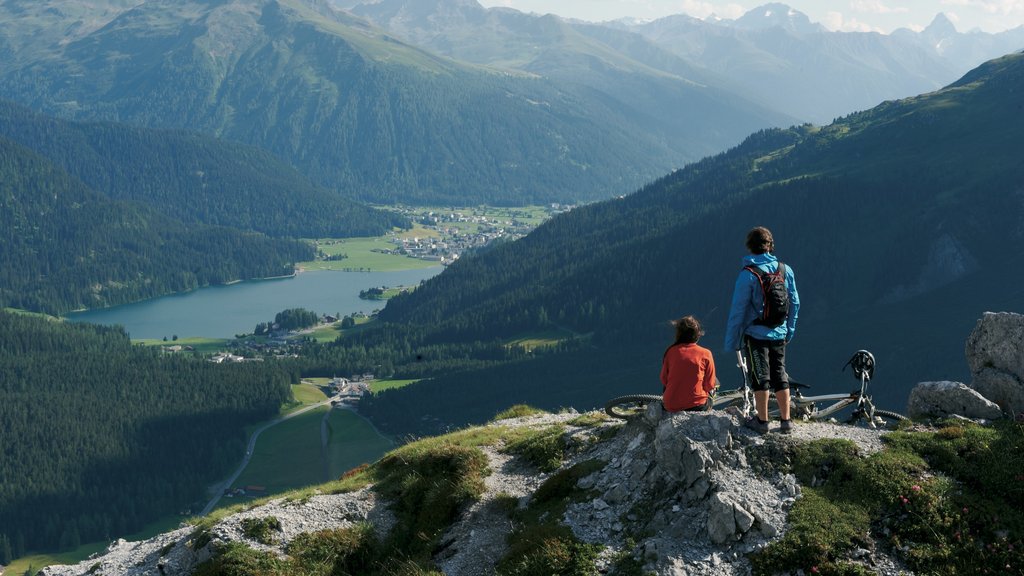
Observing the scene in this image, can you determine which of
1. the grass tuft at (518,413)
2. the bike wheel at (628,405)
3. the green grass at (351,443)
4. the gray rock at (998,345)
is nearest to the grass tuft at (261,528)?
the bike wheel at (628,405)

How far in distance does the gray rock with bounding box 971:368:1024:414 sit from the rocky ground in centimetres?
646

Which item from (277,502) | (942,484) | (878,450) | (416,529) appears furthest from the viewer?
(277,502)

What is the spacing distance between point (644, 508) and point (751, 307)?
20.7 ft

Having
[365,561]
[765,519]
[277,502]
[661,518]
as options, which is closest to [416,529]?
[365,561]

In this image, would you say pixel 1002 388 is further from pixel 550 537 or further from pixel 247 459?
pixel 247 459

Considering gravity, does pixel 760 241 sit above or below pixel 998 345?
above

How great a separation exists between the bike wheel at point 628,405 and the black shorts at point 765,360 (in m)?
3.42

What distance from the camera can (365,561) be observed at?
2595 centimetres

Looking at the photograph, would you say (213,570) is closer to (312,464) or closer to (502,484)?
(502,484)

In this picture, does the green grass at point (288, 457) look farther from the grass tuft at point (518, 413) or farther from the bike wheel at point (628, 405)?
the bike wheel at point (628, 405)

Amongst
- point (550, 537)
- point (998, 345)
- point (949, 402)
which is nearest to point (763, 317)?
point (550, 537)

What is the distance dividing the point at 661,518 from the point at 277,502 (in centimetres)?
1399

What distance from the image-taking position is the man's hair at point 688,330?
23.6 meters

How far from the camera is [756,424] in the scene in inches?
936
